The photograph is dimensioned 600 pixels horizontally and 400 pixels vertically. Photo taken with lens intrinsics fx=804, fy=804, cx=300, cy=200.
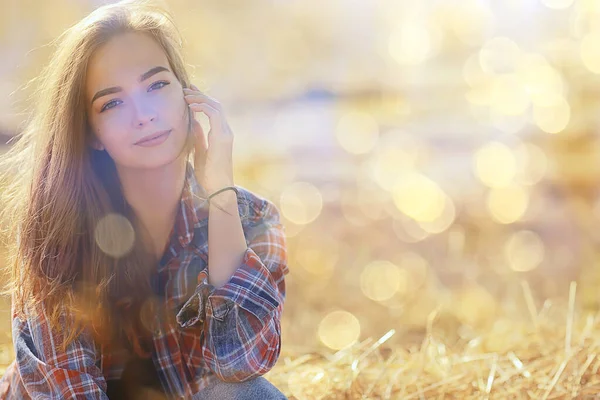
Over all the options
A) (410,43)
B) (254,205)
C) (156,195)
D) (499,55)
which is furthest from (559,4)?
(156,195)

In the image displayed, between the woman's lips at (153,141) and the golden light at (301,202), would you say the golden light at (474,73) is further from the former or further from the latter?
the woman's lips at (153,141)

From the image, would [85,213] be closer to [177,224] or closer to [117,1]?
[177,224]

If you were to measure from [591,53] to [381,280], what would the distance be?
2.69 meters

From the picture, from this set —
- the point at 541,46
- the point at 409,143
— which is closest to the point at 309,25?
the point at 409,143

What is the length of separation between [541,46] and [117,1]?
14.2 feet

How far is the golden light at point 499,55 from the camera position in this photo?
18.8ft

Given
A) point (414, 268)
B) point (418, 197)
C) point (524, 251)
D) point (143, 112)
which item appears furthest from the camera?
point (418, 197)

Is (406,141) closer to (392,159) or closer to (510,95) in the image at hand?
(392,159)

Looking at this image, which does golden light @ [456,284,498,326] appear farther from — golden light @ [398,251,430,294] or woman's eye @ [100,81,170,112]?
woman's eye @ [100,81,170,112]

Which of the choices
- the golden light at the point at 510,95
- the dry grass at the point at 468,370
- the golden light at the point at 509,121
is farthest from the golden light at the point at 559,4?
the dry grass at the point at 468,370

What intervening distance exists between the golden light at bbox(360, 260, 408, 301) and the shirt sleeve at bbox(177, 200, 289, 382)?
208 centimetres

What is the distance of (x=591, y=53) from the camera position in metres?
5.52

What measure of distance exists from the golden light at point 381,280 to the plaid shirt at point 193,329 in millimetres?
1962

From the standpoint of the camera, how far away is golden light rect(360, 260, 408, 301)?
3693 millimetres
